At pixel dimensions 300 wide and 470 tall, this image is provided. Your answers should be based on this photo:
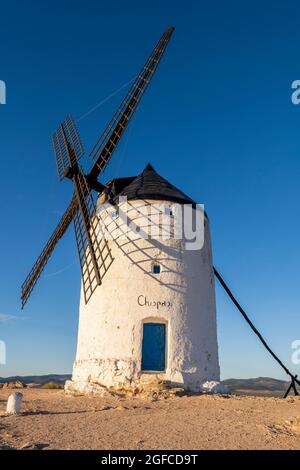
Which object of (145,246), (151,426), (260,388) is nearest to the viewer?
(151,426)

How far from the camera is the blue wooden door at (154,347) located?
35.7ft

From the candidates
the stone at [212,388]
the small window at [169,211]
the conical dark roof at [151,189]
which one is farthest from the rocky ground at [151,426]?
the conical dark roof at [151,189]

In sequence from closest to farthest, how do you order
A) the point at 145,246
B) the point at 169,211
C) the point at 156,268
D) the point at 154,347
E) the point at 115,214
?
the point at 154,347 → the point at 156,268 → the point at 145,246 → the point at 169,211 → the point at 115,214

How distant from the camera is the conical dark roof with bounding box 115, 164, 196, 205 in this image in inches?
505

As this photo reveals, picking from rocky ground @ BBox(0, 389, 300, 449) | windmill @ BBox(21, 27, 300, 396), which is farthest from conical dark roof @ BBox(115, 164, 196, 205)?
rocky ground @ BBox(0, 389, 300, 449)

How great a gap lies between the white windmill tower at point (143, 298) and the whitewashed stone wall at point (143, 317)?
0.09 ft

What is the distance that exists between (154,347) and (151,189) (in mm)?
5442

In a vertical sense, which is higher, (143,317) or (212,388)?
(143,317)

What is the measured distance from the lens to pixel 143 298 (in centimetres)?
1135

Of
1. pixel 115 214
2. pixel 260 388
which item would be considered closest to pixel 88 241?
pixel 115 214

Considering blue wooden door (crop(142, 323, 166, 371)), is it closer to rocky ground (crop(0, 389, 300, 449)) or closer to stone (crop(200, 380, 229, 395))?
stone (crop(200, 380, 229, 395))

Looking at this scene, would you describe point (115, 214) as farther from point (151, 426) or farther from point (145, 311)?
point (151, 426)

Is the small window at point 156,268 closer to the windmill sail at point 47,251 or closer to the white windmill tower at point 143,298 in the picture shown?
the white windmill tower at point 143,298
